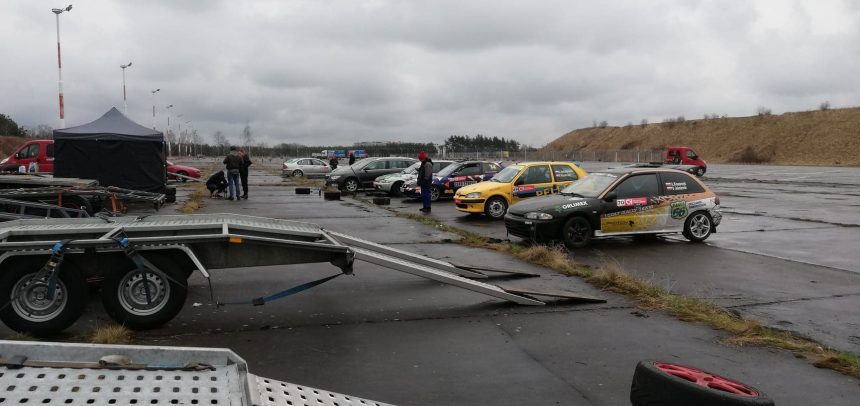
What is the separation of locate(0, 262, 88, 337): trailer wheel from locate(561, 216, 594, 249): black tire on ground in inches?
315

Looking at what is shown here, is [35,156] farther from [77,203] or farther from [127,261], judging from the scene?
[127,261]

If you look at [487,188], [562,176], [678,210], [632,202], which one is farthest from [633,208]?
[487,188]

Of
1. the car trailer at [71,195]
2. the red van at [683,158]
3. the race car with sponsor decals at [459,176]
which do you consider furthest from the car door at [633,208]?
the red van at [683,158]

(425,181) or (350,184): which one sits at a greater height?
(425,181)

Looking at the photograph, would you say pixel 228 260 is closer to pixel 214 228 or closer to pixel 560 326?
pixel 214 228

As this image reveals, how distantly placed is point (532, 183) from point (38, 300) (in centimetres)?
1265

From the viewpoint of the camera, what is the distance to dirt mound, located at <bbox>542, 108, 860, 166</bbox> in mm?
74000

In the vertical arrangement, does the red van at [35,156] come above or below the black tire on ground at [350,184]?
above

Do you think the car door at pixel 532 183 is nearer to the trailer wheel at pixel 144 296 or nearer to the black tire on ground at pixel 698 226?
the black tire on ground at pixel 698 226

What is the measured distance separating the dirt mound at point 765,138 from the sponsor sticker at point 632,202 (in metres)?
66.6

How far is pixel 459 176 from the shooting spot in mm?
21719

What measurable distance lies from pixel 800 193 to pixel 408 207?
16941 millimetres

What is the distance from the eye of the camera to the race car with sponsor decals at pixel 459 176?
A: 21219mm

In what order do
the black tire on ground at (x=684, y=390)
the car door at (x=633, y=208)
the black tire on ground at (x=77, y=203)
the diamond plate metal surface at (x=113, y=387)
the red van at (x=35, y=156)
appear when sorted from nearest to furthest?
the diamond plate metal surface at (x=113, y=387) → the black tire on ground at (x=684, y=390) → the car door at (x=633, y=208) → the black tire on ground at (x=77, y=203) → the red van at (x=35, y=156)
